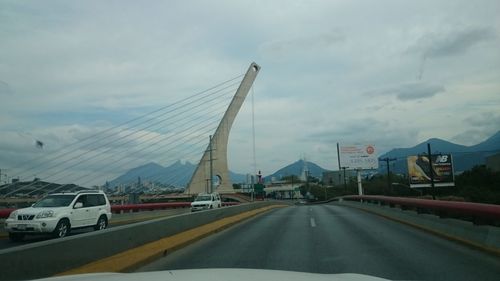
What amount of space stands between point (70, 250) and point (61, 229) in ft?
40.8

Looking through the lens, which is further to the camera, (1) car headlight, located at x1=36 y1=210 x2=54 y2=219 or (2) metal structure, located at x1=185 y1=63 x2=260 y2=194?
(2) metal structure, located at x1=185 y1=63 x2=260 y2=194

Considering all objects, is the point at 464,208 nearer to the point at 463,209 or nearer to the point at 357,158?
the point at 463,209

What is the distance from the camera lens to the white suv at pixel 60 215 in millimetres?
19641

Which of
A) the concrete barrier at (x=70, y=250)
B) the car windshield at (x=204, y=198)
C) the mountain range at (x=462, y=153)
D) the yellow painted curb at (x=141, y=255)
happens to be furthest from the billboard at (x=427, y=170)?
the concrete barrier at (x=70, y=250)

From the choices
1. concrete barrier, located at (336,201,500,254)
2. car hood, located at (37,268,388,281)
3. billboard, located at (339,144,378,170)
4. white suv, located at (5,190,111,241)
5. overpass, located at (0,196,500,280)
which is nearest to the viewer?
car hood, located at (37,268,388,281)

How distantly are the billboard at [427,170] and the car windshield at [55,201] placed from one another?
69.5 metres

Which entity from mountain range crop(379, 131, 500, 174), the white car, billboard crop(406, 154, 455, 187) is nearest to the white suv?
the white car

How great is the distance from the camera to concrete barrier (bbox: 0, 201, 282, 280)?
24.2 ft

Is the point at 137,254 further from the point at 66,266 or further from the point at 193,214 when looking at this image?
the point at 193,214

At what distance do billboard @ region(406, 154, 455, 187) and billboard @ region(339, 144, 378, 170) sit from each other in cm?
991

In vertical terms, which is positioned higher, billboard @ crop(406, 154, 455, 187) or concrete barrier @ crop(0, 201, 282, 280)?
billboard @ crop(406, 154, 455, 187)

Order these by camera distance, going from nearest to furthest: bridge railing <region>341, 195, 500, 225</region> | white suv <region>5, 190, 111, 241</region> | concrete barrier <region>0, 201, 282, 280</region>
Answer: concrete barrier <region>0, 201, 282, 280</region>, bridge railing <region>341, 195, 500, 225</region>, white suv <region>5, 190, 111, 241</region>

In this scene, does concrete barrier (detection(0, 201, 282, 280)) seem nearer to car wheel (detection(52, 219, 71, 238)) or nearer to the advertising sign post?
car wheel (detection(52, 219, 71, 238))

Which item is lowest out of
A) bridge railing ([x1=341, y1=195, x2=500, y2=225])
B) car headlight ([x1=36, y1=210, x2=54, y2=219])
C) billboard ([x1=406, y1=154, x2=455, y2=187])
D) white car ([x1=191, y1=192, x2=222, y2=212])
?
bridge railing ([x1=341, y1=195, x2=500, y2=225])
